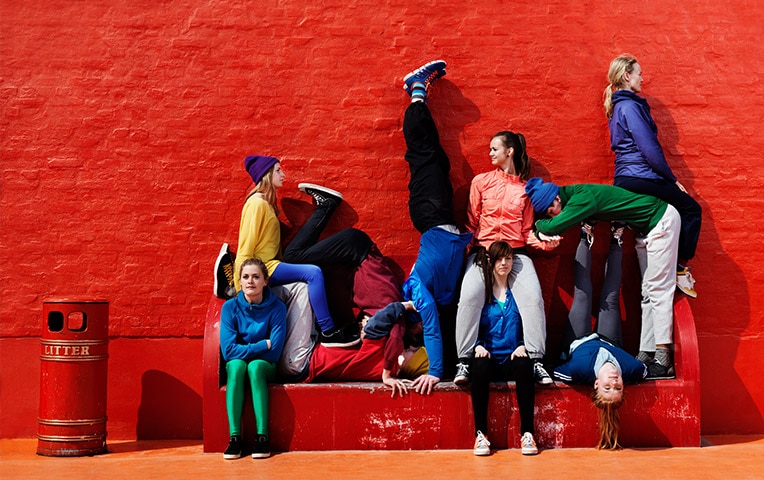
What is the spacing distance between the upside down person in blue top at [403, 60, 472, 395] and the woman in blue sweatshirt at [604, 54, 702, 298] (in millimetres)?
1437

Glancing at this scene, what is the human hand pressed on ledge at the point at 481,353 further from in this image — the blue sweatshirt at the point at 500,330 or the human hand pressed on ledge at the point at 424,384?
the human hand pressed on ledge at the point at 424,384

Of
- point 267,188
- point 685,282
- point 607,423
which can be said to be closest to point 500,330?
point 607,423

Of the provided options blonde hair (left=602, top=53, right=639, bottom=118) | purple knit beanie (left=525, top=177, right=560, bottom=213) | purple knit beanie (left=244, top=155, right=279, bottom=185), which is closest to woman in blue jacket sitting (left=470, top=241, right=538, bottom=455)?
purple knit beanie (left=525, top=177, right=560, bottom=213)

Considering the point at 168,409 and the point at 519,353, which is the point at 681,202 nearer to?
the point at 519,353

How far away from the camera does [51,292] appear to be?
747 centimetres

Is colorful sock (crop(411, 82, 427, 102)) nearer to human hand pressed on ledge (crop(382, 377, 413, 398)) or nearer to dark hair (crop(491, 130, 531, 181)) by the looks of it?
dark hair (crop(491, 130, 531, 181))

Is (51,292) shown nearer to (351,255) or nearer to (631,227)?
(351,255)

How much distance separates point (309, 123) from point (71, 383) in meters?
2.87

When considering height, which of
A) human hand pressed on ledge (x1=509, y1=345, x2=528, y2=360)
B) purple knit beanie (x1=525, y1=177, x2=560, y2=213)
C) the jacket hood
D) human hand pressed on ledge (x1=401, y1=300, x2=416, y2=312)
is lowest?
human hand pressed on ledge (x1=509, y1=345, x2=528, y2=360)

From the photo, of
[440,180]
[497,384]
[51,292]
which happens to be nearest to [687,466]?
[497,384]

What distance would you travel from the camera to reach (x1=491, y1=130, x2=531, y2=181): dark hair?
7316mm

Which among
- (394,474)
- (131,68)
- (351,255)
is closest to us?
(394,474)

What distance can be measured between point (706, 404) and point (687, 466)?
1546 millimetres

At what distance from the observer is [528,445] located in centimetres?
638
